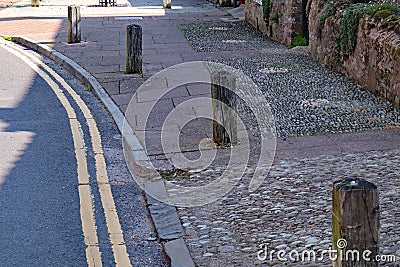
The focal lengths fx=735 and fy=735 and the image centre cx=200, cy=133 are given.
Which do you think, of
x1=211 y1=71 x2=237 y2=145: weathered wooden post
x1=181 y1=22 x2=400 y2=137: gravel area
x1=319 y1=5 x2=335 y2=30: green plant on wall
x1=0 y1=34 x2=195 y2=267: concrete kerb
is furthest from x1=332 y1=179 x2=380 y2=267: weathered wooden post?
x1=319 y1=5 x2=335 y2=30: green plant on wall

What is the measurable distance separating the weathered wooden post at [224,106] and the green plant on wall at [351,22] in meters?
4.22

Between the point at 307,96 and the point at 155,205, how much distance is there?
4855mm

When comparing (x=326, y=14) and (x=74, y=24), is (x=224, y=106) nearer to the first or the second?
(x=326, y=14)

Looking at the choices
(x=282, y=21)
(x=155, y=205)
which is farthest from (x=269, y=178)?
(x=282, y=21)

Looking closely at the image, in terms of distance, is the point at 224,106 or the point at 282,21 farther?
the point at 282,21

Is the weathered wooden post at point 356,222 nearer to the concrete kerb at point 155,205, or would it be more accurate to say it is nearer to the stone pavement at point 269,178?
the stone pavement at point 269,178

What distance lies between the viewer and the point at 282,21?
55.7 ft

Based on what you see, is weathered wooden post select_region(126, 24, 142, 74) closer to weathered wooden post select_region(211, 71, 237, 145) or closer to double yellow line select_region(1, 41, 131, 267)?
double yellow line select_region(1, 41, 131, 267)

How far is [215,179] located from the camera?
7340 millimetres

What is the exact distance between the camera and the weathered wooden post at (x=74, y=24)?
53.6ft

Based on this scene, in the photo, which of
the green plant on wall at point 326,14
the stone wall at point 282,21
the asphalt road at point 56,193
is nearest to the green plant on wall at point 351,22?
the green plant on wall at point 326,14

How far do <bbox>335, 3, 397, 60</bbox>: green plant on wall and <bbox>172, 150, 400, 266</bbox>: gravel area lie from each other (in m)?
4.39

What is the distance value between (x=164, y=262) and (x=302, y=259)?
1054 millimetres

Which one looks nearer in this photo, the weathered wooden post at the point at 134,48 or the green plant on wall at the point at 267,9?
the weathered wooden post at the point at 134,48
